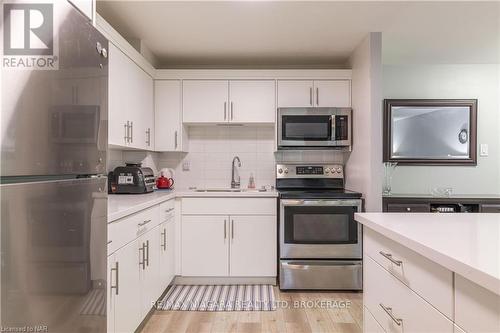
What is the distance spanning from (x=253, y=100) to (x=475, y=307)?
8.65 feet

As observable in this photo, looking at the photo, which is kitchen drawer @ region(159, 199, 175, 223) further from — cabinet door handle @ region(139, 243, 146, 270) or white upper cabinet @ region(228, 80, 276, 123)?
white upper cabinet @ region(228, 80, 276, 123)

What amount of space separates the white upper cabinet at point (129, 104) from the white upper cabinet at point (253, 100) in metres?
0.81

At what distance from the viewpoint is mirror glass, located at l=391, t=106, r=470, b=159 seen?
11.3ft

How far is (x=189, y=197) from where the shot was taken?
2.89 meters

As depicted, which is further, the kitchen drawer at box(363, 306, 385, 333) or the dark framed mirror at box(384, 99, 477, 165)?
the dark framed mirror at box(384, 99, 477, 165)

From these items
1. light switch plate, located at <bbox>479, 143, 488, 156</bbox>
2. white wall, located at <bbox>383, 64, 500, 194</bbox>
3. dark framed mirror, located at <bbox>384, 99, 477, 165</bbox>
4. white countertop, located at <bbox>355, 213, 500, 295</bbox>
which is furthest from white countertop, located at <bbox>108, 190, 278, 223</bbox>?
light switch plate, located at <bbox>479, 143, 488, 156</bbox>

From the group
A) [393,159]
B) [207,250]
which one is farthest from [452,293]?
[393,159]

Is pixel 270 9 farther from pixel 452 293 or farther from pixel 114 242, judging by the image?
pixel 452 293

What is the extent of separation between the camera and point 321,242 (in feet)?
9.09

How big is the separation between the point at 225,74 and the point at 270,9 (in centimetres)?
95

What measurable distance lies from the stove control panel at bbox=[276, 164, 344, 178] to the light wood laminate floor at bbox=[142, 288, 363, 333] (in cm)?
130

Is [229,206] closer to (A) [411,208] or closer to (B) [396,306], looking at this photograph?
(A) [411,208]

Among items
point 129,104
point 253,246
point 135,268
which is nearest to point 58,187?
point 135,268

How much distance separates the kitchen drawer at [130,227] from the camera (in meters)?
1.54
